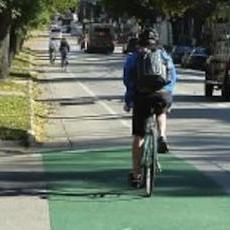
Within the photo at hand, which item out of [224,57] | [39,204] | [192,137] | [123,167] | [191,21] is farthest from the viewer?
[191,21]

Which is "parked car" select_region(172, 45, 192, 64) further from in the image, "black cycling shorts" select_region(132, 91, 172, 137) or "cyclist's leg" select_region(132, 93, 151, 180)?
"black cycling shorts" select_region(132, 91, 172, 137)

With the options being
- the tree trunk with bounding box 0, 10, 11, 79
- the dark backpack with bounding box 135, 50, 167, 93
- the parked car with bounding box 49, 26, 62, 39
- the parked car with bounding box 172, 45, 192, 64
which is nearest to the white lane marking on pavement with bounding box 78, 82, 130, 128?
the tree trunk with bounding box 0, 10, 11, 79

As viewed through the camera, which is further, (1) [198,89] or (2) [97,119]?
(1) [198,89]

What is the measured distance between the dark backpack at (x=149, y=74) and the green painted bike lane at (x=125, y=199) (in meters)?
1.23

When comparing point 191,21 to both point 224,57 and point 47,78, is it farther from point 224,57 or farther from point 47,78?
point 224,57

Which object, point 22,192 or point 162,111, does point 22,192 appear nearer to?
point 22,192

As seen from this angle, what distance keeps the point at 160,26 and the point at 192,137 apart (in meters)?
80.3

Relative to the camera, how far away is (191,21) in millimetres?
93000

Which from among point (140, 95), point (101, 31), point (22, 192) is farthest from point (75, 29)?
point (140, 95)

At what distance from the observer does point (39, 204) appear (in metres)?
9.25

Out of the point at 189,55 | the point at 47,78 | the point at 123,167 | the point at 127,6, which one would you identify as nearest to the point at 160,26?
the point at 127,6

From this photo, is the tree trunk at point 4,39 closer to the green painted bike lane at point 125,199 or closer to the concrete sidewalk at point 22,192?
the concrete sidewalk at point 22,192

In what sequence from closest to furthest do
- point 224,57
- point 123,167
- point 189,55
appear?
1. point 123,167
2. point 224,57
3. point 189,55

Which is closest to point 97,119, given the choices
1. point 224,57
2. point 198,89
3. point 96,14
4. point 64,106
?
point 64,106
